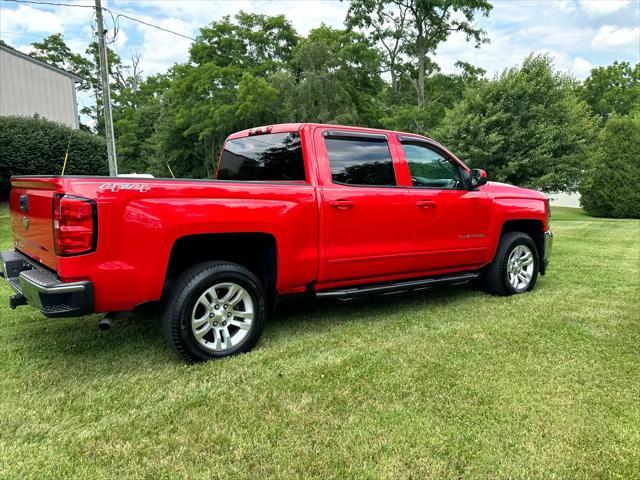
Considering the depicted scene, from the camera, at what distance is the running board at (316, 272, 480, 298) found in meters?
4.14

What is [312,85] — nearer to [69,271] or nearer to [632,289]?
[632,289]

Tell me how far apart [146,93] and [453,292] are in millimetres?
46460

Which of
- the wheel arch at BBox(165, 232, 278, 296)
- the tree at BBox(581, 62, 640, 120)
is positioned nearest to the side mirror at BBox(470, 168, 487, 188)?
the wheel arch at BBox(165, 232, 278, 296)

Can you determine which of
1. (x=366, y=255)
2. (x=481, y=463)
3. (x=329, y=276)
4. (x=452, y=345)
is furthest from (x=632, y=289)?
(x=481, y=463)

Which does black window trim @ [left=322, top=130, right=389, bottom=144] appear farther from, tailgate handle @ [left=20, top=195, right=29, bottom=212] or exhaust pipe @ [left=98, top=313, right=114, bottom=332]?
tailgate handle @ [left=20, top=195, right=29, bottom=212]

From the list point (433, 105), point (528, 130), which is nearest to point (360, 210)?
point (528, 130)

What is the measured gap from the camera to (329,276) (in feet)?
13.4

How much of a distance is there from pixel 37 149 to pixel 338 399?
17.3 m

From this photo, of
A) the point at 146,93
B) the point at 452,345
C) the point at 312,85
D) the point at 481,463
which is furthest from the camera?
the point at 146,93

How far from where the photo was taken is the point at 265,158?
173 inches

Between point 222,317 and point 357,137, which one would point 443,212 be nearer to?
point 357,137

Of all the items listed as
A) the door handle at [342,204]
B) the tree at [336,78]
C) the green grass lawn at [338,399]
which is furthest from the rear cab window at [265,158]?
the tree at [336,78]

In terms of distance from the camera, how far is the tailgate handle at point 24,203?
3.53 metres

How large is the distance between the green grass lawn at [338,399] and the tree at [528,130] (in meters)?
12.9
